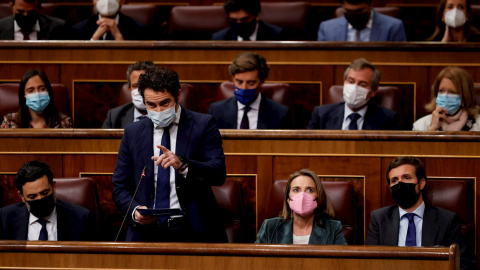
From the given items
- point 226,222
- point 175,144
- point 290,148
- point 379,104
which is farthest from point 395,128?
point 175,144

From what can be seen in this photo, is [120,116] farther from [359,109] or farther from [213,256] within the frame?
[213,256]

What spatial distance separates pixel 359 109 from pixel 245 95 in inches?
12.7

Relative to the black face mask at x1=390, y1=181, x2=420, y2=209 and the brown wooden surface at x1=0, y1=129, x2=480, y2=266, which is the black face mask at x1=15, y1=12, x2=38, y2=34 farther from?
the black face mask at x1=390, y1=181, x2=420, y2=209

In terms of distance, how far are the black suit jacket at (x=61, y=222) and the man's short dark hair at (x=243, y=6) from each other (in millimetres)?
1050

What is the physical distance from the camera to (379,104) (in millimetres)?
2416

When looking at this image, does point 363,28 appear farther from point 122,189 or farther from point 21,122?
point 122,189

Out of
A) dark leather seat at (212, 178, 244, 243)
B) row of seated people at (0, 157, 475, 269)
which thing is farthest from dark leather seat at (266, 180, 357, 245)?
dark leather seat at (212, 178, 244, 243)

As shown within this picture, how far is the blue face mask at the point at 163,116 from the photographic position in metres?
1.59

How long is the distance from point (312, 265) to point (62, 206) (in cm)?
70

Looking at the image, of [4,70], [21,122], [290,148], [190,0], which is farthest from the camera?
[190,0]

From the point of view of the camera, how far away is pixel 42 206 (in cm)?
181

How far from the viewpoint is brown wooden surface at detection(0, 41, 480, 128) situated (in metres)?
2.54

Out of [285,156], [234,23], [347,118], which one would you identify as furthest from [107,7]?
[285,156]

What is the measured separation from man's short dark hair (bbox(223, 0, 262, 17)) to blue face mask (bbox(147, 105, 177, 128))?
1.11 m
